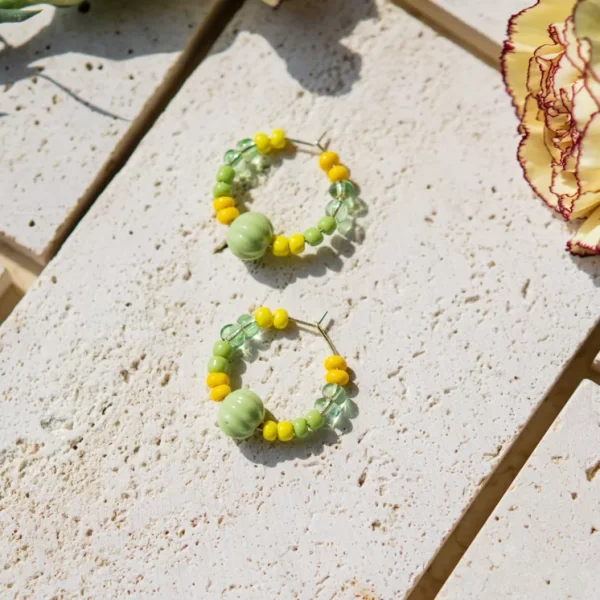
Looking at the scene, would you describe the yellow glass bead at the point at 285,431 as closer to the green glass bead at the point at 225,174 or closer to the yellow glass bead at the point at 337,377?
the yellow glass bead at the point at 337,377

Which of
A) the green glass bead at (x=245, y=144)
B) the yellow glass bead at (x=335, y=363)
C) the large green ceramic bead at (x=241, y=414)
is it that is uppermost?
the green glass bead at (x=245, y=144)

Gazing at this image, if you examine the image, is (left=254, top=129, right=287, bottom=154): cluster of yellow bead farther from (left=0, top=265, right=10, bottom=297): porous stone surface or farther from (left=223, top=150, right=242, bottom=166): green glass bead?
(left=0, top=265, right=10, bottom=297): porous stone surface

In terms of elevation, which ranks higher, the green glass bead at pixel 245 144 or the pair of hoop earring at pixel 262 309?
the green glass bead at pixel 245 144

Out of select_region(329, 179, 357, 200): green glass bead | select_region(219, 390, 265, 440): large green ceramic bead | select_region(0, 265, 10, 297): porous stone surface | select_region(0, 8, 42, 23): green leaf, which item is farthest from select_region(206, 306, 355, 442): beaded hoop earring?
select_region(0, 8, 42, 23): green leaf

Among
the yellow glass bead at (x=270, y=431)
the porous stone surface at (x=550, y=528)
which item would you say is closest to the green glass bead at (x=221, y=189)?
the yellow glass bead at (x=270, y=431)

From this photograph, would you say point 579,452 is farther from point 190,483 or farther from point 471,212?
point 190,483

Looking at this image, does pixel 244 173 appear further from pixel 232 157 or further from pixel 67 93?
pixel 67 93
